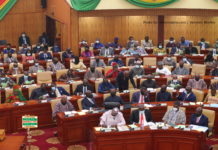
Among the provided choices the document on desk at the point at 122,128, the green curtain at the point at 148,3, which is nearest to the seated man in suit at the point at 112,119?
the document on desk at the point at 122,128

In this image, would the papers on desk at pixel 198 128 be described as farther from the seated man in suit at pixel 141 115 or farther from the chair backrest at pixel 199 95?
the chair backrest at pixel 199 95

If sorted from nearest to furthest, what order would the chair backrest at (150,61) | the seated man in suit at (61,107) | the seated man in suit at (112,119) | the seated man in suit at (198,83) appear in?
the seated man in suit at (112,119) < the seated man in suit at (61,107) < the seated man in suit at (198,83) < the chair backrest at (150,61)

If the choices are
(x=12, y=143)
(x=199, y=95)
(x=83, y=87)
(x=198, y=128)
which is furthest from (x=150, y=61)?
(x=12, y=143)

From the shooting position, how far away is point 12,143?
9.70 metres

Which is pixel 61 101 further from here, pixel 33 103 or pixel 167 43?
pixel 167 43

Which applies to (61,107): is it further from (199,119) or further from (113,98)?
(199,119)

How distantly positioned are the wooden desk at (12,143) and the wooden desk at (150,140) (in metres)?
1.80

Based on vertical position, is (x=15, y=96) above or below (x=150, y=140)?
above

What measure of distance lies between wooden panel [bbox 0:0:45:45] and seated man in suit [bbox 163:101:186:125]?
15474 millimetres

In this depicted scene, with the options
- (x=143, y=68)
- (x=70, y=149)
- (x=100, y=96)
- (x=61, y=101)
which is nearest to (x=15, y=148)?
(x=70, y=149)

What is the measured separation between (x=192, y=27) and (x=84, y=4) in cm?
713

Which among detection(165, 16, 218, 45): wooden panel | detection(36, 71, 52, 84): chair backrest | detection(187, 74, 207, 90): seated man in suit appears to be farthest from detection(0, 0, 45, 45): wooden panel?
detection(187, 74, 207, 90): seated man in suit

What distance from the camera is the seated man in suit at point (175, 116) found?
1126 cm

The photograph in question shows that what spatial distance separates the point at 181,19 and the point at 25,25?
9.12 metres
